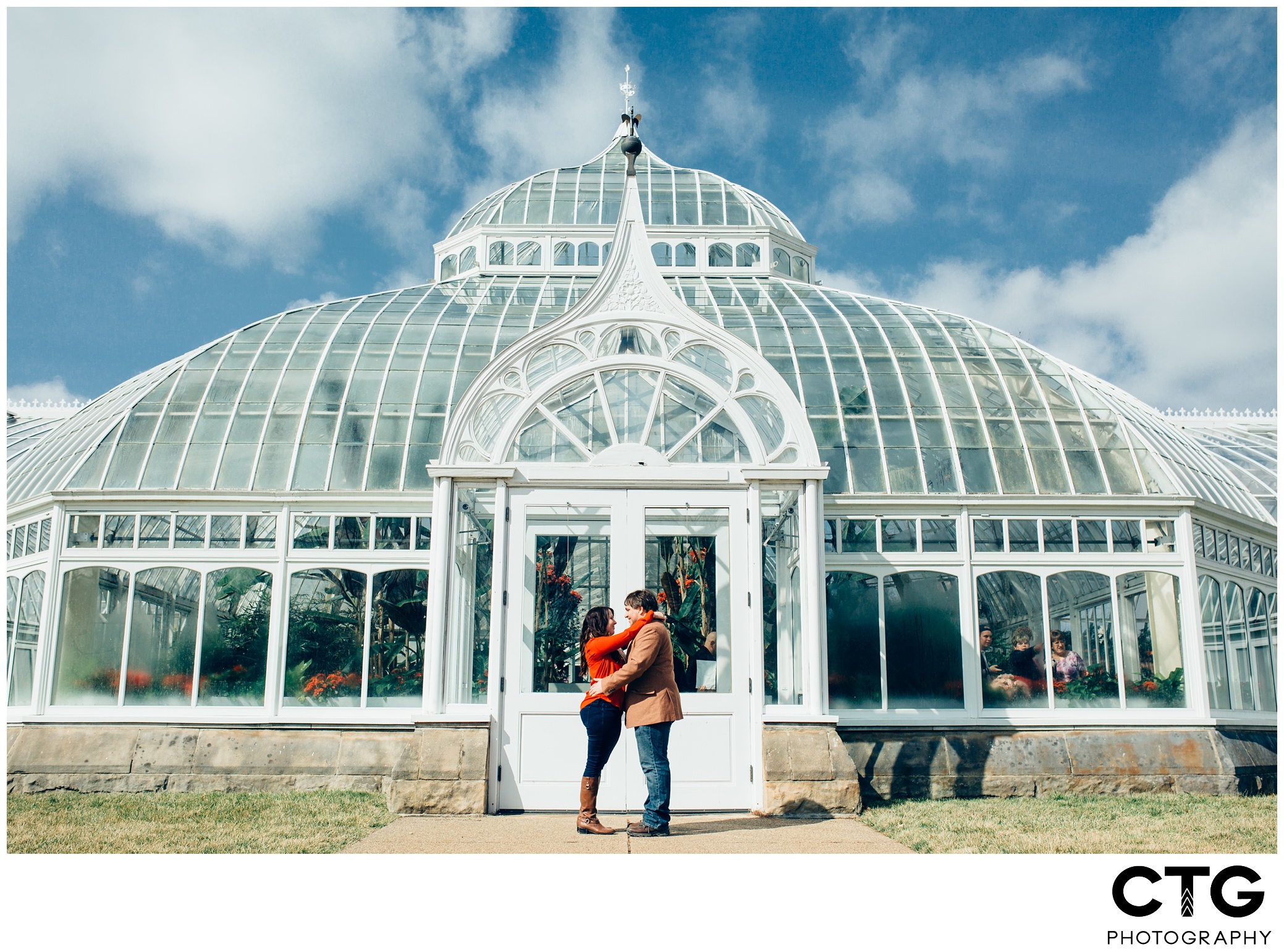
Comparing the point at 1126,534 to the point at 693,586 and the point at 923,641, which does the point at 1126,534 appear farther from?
the point at 693,586

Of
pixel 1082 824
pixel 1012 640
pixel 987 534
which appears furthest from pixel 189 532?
pixel 1082 824

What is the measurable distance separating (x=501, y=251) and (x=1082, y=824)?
→ 47.2 feet

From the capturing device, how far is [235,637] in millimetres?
11875

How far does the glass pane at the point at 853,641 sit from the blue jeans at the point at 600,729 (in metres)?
4.47

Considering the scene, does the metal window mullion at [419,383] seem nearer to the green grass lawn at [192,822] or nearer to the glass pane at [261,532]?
the glass pane at [261,532]

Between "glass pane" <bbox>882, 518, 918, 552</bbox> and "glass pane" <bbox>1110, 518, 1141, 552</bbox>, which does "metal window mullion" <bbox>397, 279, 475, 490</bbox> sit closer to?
"glass pane" <bbox>882, 518, 918, 552</bbox>

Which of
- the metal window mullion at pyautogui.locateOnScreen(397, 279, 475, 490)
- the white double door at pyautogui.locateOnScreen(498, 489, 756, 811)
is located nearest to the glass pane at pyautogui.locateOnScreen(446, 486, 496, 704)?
the white double door at pyautogui.locateOnScreen(498, 489, 756, 811)

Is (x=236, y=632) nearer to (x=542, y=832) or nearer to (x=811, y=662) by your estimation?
(x=542, y=832)

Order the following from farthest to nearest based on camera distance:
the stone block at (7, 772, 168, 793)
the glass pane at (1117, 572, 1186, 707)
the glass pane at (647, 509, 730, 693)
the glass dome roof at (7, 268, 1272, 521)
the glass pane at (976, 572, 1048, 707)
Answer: the glass dome roof at (7, 268, 1272, 521)
the glass pane at (1117, 572, 1186, 707)
the glass pane at (976, 572, 1048, 707)
the stone block at (7, 772, 168, 793)
the glass pane at (647, 509, 730, 693)

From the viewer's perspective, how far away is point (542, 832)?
26.9ft

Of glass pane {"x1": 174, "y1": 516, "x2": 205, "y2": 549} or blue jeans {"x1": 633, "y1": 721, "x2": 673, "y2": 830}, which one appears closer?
blue jeans {"x1": 633, "y1": 721, "x2": 673, "y2": 830}

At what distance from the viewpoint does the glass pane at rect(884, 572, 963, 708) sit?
11766 millimetres

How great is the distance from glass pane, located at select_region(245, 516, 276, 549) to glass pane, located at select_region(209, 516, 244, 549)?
4.3 inches

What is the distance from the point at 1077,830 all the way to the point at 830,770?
88.8 inches
